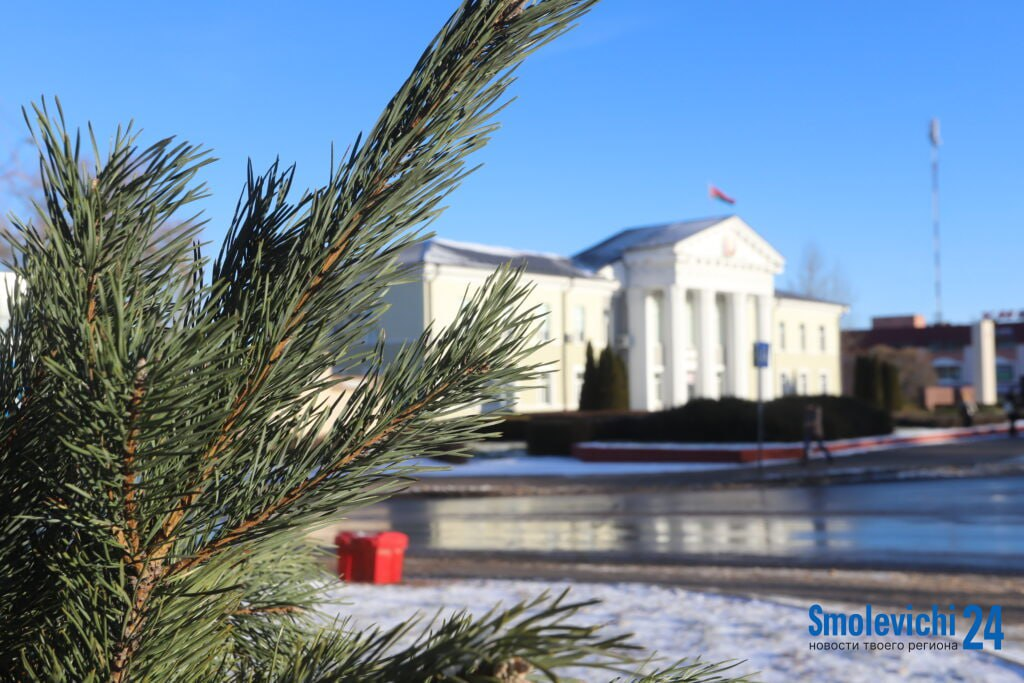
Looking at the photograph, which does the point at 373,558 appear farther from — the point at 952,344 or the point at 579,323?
the point at 952,344

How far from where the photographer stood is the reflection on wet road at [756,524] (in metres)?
11.1

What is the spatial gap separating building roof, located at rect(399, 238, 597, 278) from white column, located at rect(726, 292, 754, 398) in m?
9.66

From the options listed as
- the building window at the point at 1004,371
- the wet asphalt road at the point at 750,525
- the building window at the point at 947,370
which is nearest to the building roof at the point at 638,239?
the wet asphalt road at the point at 750,525

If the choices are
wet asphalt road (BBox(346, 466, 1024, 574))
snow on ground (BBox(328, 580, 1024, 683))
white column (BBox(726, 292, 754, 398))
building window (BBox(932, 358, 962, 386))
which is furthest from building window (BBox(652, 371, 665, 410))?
building window (BBox(932, 358, 962, 386))

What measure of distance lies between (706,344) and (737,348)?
11.6 feet

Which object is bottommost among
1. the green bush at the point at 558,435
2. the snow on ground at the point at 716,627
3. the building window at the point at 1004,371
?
the snow on ground at the point at 716,627

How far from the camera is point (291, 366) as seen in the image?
1.06 m

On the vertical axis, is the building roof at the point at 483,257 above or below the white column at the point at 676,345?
above

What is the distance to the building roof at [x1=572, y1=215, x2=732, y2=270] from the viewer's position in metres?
46.5

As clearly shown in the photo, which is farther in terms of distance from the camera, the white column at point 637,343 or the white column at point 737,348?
the white column at point 737,348

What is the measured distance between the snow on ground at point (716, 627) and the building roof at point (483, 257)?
99.5 feet

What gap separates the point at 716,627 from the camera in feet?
22.1

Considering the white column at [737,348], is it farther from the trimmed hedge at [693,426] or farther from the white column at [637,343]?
the trimmed hedge at [693,426]

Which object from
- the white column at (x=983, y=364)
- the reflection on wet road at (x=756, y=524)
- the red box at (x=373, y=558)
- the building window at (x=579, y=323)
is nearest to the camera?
the red box at (x=373, y=558)
